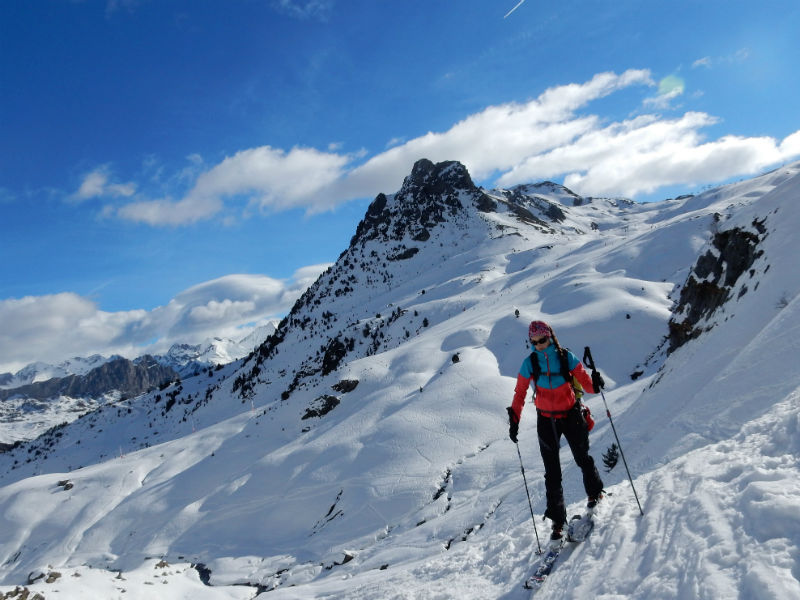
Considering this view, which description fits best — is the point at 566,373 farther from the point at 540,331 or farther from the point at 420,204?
the point at 420,204

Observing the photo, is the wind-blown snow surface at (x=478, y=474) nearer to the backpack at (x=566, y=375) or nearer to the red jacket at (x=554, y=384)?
the backpack at (x=566, y=375)

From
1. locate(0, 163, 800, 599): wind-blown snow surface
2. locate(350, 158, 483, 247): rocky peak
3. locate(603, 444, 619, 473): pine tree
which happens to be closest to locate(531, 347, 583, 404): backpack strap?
locate(0, 163, 800, 599): wind-blown snow surface

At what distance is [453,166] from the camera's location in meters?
127

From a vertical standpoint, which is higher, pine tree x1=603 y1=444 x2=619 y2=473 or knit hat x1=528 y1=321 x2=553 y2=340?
knit hat x1=528 y1=321 x2=553 y2=340

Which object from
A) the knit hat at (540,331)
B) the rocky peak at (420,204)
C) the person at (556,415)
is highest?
the rocky peak at (420,204)

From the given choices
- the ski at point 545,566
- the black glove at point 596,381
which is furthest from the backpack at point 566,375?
the ski at point 545,566

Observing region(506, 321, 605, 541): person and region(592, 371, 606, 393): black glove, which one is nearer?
region(592, 371, 606, 393): black glove

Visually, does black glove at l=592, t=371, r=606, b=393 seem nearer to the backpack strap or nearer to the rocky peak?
the backpack strap

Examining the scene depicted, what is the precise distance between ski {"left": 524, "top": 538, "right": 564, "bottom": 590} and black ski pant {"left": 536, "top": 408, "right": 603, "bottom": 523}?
0.35 meters

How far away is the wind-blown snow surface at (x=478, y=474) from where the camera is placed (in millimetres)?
4883

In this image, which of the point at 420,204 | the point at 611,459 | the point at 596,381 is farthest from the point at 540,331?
the point at 420,204

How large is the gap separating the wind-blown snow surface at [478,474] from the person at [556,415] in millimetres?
536

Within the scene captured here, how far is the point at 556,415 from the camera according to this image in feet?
20.4

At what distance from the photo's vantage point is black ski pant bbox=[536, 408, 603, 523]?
20.0 ft
